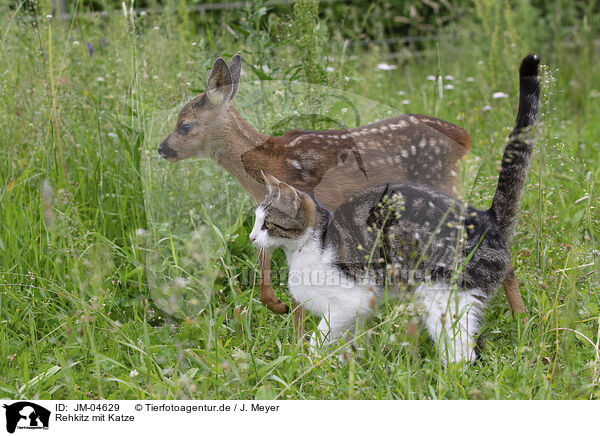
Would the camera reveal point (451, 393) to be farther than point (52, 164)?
No

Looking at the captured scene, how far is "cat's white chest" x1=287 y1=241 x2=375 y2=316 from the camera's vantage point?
302cm

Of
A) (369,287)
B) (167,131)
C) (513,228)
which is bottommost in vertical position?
(369,287)

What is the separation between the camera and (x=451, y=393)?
8.50 ft

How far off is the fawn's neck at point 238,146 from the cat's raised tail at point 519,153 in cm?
122

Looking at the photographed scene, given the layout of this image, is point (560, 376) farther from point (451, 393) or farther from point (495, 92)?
point (495, 92)

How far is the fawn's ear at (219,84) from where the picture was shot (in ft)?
10.4

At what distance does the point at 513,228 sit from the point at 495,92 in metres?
3.27

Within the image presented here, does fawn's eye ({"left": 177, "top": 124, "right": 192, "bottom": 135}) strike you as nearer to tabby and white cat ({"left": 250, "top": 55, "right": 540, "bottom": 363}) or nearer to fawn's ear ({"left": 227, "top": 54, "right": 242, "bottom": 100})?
fawn's ear ({"left": 227, "top": 54, "right": 242, "bottom": 100})

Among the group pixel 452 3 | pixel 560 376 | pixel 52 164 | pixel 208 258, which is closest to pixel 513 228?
pixel 560 376

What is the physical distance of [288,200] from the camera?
2969mm

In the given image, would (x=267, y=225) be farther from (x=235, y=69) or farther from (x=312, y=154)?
(x=235, y=69)

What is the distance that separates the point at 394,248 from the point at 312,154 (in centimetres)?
75
